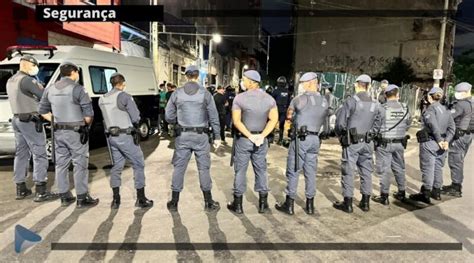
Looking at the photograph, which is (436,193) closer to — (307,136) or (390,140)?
(390,140)

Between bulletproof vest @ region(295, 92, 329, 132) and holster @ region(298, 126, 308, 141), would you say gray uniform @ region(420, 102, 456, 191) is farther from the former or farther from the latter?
holster @ region(298, 126, 308, 141)

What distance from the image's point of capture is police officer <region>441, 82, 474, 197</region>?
19.9 ft

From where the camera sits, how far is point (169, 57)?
78.8ft

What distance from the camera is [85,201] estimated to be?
16.9 feet

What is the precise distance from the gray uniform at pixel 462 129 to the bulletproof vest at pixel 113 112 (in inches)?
196

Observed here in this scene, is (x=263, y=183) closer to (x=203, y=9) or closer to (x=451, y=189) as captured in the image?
(x=451, y=189)

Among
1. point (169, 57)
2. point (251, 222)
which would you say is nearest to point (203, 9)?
point (169, 57)

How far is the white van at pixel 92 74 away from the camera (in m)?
7.11

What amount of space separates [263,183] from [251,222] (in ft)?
1.94

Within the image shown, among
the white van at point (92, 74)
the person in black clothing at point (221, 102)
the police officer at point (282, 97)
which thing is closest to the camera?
the white van at point (92, 74)

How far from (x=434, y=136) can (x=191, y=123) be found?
3.52 m

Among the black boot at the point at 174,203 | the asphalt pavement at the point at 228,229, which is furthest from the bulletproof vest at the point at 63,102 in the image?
the black boot at the point at 174,203

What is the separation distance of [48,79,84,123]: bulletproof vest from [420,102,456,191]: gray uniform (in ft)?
16.1

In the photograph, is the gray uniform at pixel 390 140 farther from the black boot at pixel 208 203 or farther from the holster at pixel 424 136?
the black boot at pixel 208 203
